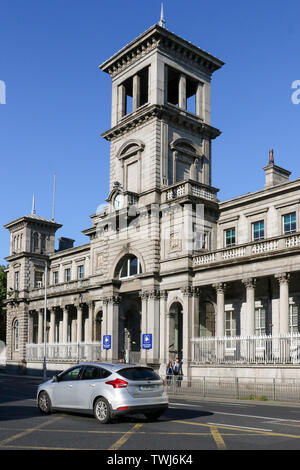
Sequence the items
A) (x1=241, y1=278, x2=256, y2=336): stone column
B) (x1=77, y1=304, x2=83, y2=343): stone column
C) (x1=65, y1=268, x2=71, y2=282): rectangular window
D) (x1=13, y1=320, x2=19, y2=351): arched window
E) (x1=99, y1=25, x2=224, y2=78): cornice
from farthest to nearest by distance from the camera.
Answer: (x1=13, y1=320, x2=19, y2=351): arched window, (x1=65, y1=268, x2=71, y2=282): rectangular window, (x1=77, y1=304, x2=83, y2=343): stone column, (x1=99, y1=25, x2=224, y2=78): cornice, (x1=241, y1=278, x2=256, y2=336): stone column

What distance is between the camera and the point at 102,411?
1506 centimetres

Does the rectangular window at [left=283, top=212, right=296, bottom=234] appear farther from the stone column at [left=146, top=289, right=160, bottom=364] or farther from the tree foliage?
the tree foliage

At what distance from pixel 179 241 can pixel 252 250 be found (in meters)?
6.08

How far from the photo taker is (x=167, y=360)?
3931cm

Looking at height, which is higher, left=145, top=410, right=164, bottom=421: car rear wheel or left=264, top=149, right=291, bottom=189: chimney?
left=264, top=149, right=291, bottom=189: chimney

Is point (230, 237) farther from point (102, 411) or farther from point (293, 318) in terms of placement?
point (102, 411)

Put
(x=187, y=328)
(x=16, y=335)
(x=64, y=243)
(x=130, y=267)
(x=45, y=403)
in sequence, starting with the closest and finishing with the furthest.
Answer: (x=45, y=403)
(x=187, y=328)
(x=130, y=267)
(x=16, y=335)
(x=64, y=243)

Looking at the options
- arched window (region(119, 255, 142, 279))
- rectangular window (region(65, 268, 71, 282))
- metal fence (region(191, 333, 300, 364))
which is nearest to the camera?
metal fence (region(191, 333, 300, 364))

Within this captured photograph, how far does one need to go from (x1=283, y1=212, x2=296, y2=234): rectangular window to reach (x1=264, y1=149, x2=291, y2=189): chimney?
2.96 m

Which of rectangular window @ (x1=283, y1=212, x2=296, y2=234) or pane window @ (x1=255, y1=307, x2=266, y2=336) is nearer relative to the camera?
rectangular window @ (x1=283, y1=212, x2=296, y2=234)

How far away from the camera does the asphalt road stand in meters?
11.3

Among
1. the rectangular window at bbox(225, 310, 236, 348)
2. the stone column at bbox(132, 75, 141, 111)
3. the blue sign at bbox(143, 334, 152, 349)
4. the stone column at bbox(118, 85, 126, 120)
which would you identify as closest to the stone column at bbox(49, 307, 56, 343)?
the stone column at bbox(118, 85, 126, 120)

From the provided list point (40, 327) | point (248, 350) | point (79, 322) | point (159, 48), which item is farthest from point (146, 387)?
point (40, 327)

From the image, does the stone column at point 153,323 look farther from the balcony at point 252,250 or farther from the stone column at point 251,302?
the stone column at point 251,302
